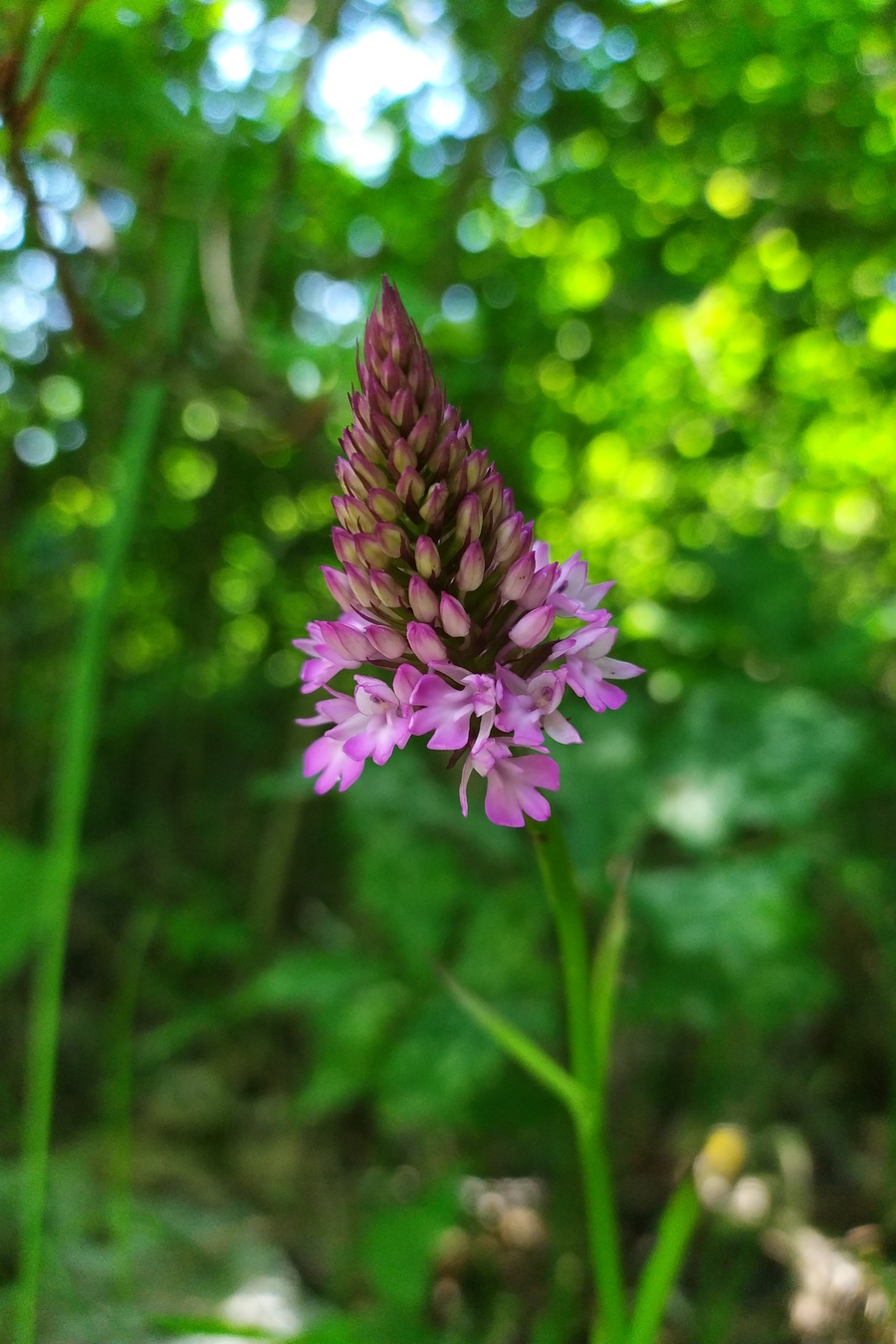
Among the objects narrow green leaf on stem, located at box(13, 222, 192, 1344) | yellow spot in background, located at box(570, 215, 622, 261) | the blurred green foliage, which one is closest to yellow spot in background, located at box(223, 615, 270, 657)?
the blurred green foliage

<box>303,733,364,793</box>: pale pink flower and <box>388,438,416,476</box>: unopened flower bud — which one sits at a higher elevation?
<box>388,438,416,476</box>: unopened flower bud

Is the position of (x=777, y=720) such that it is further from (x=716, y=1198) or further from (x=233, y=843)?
(x=233, y=843)

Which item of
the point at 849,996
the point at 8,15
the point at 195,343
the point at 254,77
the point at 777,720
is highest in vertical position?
the point at 254,77

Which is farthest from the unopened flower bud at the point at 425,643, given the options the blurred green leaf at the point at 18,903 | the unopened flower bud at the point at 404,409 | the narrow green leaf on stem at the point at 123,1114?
the blurred green leaf at the point at 18,903

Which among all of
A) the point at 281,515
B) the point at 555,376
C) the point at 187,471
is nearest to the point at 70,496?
the point at 187,471

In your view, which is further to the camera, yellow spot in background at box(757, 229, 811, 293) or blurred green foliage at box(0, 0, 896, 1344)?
yellow spot in background at box(757, 229, 811, 293)

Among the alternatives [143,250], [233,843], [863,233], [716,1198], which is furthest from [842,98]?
[233,843]

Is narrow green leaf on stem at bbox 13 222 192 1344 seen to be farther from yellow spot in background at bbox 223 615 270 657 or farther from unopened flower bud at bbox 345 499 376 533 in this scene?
yellow spot in background at bbox 223 615 270 657
